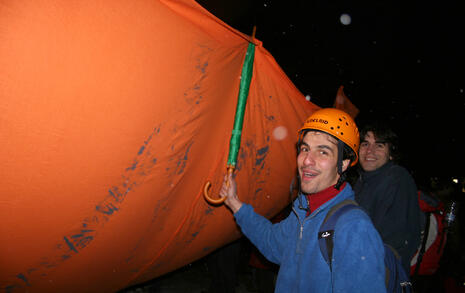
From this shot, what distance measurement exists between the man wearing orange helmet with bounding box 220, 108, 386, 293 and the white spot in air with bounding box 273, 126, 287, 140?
433mm

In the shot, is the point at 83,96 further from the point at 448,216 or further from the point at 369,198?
the point at 448,216

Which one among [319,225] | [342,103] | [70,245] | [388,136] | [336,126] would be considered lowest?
[70,245]

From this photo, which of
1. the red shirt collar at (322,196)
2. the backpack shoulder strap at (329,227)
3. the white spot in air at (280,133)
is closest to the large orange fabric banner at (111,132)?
the white spot in air at (280,133)

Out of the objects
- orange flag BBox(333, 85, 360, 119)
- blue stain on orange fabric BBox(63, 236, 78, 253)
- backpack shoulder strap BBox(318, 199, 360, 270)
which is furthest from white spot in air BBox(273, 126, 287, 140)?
blue stain on orange fabric BBox(63, 236, 78, 253)

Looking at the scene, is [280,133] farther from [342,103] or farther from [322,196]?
[342,103]

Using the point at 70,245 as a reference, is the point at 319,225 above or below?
above

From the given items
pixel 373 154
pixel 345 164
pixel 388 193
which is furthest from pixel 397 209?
pixel 345 164

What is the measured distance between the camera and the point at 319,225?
55.4 inches

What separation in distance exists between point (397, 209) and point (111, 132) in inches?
104

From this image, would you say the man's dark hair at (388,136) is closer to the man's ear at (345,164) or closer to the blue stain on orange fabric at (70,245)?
the man's ear at (345,164)

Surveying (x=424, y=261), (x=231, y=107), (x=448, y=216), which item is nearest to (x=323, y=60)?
(x=448, y=216)

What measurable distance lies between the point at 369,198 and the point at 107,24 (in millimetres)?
2787

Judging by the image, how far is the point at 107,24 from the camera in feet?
3.69

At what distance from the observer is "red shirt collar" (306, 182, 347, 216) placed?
1.49 m
